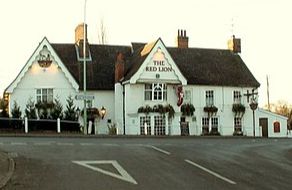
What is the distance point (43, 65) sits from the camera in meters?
53.1

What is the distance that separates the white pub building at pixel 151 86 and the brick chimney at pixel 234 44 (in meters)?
2.41

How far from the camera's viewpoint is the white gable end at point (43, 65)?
52.7 meters

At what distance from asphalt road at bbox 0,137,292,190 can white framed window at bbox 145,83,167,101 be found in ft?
97.3

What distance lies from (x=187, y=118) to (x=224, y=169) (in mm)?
37173

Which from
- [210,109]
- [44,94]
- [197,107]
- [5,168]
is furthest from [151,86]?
[5,168]

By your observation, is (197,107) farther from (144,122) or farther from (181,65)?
(144,122)

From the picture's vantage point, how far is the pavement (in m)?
14.5

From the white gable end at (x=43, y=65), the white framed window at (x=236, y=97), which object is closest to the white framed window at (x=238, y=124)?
the white framed window at (x=236, y=97)

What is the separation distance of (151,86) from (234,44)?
539 inches

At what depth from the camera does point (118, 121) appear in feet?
175

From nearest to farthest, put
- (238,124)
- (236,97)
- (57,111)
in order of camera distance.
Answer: (57,111)
(238,124)
(236,97)

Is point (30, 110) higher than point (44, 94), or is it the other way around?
point (44, 94)

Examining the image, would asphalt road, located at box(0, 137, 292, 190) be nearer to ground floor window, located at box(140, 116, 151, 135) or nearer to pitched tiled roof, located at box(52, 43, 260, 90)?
ground floor window, located at box(140, 116, 151, 135)

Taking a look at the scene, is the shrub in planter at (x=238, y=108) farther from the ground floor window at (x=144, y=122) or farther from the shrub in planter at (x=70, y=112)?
the shrub in planter at (x=70, y=112)
